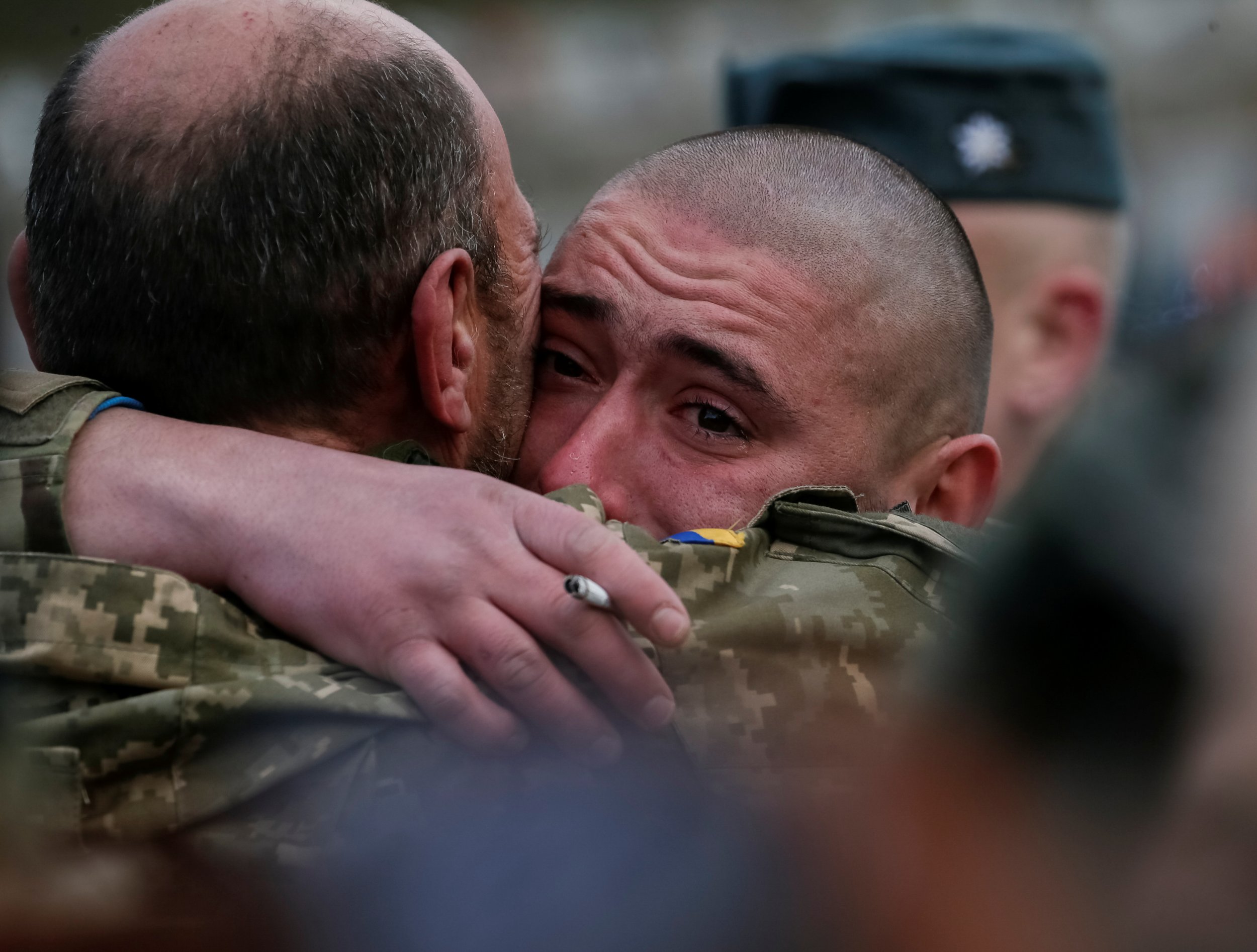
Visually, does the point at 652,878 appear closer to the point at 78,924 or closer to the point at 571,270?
the point at 78,924

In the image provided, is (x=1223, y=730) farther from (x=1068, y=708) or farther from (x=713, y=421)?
(x=713, y=421)

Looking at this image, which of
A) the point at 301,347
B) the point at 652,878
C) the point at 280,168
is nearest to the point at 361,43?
the point at 280,168

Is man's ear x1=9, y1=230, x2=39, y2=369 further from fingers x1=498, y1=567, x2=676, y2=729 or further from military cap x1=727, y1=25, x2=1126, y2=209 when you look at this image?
military cap x1=727, y1=25, x2=1126, y2=209

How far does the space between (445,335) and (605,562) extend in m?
0.62

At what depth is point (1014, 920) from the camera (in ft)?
2.72

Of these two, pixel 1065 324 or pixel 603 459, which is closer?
pixel 603 459

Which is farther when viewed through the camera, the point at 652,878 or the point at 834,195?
the point at 834,195

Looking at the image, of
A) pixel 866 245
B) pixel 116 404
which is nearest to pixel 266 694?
pixel 116 404

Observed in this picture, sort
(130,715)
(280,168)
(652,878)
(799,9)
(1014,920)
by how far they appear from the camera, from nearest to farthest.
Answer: (1014,920)
(652,878)
(130,715)
(280,168)
(799,9)

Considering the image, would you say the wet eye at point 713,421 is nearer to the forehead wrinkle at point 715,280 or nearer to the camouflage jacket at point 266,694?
the forehead wrinkle at point 715,280

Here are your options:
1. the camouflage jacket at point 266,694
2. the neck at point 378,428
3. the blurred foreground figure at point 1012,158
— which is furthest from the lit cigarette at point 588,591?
the blurred foreground figure at point 1012,158

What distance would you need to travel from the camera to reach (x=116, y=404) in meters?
1.93

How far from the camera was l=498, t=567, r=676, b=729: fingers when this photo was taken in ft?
5.30

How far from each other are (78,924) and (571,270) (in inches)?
63.1
